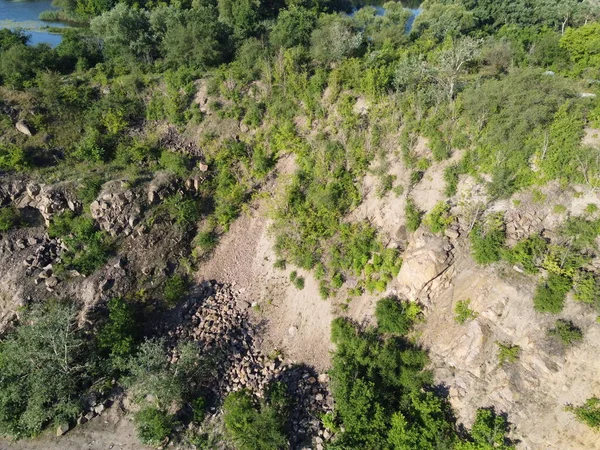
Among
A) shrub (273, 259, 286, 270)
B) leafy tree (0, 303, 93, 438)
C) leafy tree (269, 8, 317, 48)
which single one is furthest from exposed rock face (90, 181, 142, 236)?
leafy tree (269, 8, 317, 48)

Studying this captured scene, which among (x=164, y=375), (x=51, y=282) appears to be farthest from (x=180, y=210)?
(x=164, y=375)

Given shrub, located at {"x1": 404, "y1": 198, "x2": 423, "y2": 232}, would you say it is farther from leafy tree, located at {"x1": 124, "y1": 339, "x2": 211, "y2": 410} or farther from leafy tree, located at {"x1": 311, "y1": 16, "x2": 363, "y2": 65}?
leafy tree, located at {"x1": 311, "y1": 16, "x2": 363, "y2": 65}

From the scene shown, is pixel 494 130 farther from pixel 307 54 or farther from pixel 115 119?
pixel 115 119

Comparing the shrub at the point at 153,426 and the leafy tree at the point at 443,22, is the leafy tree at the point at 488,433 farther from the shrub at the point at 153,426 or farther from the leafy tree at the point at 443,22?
the leafy tree at the point at 443,22

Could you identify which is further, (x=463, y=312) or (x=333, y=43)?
(x=333, y=43)

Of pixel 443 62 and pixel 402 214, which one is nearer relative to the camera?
pixel 402 214

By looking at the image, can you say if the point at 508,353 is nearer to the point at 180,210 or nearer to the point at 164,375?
the point at 164,375

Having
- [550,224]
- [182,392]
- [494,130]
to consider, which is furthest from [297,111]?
[182,392]
